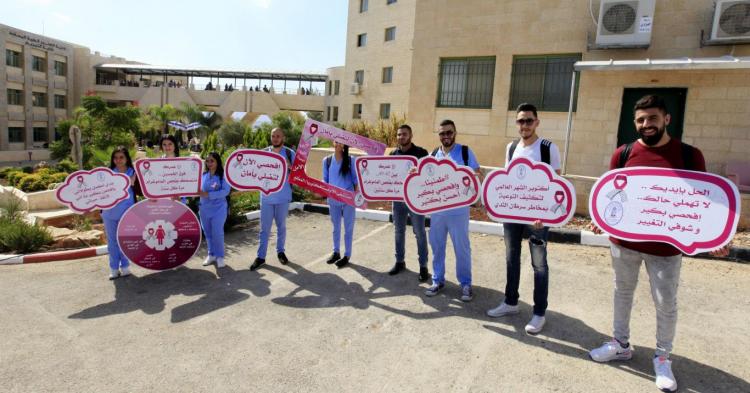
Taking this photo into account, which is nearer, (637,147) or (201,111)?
(637,147)

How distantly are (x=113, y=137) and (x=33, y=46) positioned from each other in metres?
31.0

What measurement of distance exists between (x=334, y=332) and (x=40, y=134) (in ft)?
179

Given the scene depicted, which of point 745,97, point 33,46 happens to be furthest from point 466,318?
point 33,46

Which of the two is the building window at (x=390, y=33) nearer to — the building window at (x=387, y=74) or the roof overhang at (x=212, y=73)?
the building window at (x=387, y=74)

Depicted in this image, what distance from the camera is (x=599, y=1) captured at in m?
10.0

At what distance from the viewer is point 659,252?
120 inches

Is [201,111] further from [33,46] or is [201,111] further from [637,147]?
[637,147]

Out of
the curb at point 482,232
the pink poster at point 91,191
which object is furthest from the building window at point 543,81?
the pink poster at point 91,191

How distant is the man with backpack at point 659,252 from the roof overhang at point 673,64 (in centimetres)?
678

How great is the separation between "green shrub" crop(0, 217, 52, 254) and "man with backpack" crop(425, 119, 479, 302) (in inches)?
234

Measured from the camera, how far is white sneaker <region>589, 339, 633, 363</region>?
3365mm

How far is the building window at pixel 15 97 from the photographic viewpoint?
4123 centimetres

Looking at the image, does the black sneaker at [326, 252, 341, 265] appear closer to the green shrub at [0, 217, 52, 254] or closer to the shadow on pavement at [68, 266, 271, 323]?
the shadow on pavement at [68, 266, 271, 323]

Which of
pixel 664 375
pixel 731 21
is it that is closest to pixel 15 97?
pixel 731 21
